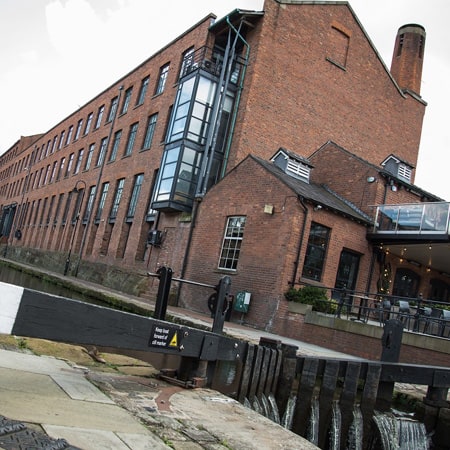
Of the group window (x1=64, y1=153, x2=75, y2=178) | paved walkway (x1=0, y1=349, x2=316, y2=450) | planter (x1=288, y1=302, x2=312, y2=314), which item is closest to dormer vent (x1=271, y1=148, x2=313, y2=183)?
planter (x1=288, y1=302, x2=312, y2=314)

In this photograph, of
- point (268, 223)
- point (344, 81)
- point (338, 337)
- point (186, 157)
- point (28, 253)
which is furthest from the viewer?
point (28, 253)

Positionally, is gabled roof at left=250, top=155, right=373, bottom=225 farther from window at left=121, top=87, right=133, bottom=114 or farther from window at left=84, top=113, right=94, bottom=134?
window at left=84, top=113, right=94, bottom=134

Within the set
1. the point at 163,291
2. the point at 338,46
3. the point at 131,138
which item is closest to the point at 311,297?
the point at 163,291

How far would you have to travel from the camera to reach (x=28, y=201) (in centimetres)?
4488

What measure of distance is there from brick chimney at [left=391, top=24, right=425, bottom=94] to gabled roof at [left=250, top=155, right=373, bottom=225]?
12.2m

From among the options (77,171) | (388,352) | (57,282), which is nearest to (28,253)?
(77,171)

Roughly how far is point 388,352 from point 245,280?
25.8ft

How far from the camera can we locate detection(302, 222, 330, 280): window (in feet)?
47.9

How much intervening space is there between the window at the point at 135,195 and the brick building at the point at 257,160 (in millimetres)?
78

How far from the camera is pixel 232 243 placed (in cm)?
1596

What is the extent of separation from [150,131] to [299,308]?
1567cm

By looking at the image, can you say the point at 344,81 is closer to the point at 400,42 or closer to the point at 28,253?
the point at 400,42

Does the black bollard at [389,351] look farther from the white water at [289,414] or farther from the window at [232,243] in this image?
the window at [232,243]

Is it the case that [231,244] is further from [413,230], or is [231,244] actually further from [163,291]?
[163,291]
